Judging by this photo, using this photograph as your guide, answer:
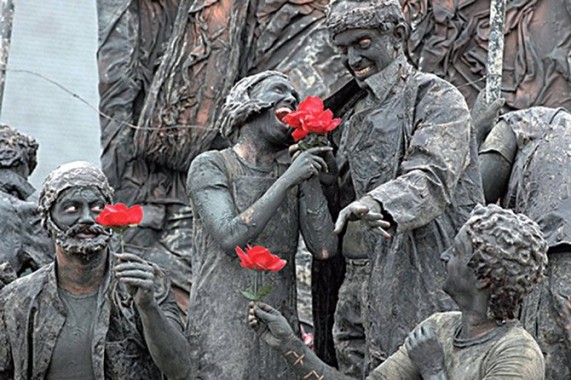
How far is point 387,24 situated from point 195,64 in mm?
4408

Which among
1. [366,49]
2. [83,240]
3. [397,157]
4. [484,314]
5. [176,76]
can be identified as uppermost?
[176,76]

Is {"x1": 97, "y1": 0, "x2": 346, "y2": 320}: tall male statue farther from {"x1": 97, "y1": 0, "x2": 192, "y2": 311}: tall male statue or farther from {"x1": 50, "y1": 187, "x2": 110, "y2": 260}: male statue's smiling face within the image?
{"x1": 50, "y1": 187, "x2": 110, "y2": 260}: male statue's smiling face

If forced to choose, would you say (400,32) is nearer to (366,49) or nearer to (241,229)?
(366,49)

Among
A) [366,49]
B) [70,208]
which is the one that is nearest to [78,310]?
[70,208]

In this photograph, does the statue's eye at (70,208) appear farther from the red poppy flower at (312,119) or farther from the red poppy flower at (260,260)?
the red poppy flower at (260,260)

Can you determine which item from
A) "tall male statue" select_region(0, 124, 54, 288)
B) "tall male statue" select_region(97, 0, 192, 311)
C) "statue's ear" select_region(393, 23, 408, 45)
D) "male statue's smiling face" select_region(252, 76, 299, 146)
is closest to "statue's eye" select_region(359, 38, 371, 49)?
"statue's ear" select_region(393, 23, 408, 45)

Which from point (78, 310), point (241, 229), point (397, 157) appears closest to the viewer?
point (241, 229)

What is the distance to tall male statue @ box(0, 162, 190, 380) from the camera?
1074cm

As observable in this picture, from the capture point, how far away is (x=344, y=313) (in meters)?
11.0

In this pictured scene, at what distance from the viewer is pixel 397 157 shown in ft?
34.9

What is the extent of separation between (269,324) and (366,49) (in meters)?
1.42

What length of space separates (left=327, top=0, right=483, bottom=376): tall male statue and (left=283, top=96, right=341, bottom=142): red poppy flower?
0.32 metres

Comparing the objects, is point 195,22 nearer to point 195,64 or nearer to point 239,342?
point 195,64

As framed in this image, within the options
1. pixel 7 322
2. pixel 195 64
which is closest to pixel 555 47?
pixel 195 64
